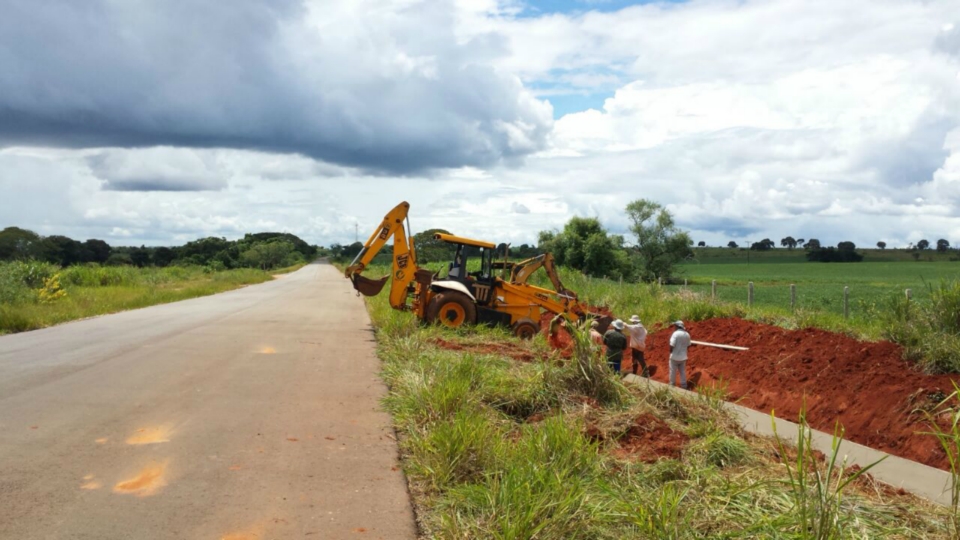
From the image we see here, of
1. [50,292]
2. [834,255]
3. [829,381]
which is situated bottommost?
[829,381]

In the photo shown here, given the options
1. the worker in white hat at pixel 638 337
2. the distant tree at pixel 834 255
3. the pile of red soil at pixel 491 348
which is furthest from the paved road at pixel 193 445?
the distant tree at pixel 834 255

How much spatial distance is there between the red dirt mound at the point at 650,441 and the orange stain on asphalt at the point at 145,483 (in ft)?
13.1

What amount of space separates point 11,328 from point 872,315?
747 inches

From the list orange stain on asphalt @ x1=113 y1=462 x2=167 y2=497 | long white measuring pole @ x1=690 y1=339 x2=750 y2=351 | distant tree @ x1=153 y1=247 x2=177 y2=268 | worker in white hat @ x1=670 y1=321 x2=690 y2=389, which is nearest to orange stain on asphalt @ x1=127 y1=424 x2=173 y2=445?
orange stain on asphalt @ x1=113 y1=462 x2=167 y2=497

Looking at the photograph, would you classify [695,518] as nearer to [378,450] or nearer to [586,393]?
[378,450]

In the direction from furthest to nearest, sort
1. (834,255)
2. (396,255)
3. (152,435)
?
(834,255)
(396,255)
(152,435)

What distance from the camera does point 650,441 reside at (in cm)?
755

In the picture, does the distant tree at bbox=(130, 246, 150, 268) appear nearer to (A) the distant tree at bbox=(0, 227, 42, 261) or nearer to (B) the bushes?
(A) the distant tree at bbox=(0, 227, 42, 261)

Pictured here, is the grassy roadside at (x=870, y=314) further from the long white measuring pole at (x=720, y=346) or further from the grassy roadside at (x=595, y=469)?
the grassy roadside at (x=595, y=469)

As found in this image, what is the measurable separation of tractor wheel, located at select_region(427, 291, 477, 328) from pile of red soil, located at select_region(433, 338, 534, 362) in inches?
68.5

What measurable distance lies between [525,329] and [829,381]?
7.41 metres

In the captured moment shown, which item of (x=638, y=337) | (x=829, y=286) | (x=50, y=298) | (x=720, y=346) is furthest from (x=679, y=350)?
(x=829, y=286)

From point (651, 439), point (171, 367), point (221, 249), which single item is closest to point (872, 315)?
point (651, 439)

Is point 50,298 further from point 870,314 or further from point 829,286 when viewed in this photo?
point 829,286
